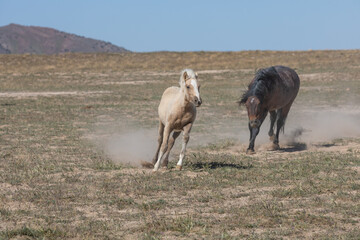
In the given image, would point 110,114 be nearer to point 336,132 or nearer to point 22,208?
point 336,132

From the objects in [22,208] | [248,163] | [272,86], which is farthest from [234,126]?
[22,208]

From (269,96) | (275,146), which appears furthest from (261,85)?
(275,146)

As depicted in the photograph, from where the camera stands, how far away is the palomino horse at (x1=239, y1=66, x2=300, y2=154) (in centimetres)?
1330

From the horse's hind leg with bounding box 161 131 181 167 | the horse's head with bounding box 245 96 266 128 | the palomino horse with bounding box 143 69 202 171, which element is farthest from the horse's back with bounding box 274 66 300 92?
the palomino horse with bounding box 143 69 202 171

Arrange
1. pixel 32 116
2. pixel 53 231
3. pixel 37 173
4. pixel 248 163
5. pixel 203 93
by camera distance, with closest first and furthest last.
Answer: pixel 53 231
pixel 37 173
pixel 248 163
pixel 32 116
pixel 203 93

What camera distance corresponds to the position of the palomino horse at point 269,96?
13305 mm

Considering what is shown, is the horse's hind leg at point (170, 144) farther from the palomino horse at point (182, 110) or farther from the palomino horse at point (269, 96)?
the palomino horse at point (269, 96)

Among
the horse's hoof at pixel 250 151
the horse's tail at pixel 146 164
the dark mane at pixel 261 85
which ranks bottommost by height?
the horse's hoof at pixel 250 151

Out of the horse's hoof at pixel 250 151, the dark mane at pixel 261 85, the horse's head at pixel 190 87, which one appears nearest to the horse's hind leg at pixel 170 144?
the horse's head at pixel 190 87

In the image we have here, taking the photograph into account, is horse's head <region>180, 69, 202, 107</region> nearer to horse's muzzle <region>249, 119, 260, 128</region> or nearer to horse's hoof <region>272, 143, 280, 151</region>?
horse's muzzle <region>249, 119, 260, 128</region>

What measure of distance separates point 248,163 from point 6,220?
18.4 feet

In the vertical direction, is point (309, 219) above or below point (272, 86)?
below

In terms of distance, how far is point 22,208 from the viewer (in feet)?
25.8

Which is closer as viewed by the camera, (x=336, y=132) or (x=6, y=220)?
(x=6, y=220)
